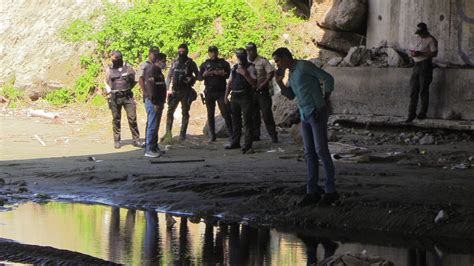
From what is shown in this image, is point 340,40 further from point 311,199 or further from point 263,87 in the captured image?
point 311,199

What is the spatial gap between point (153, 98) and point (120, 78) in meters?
2.60

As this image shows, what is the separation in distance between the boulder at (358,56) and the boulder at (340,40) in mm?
Result: 3700

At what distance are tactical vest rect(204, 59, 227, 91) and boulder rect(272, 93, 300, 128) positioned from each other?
8.64ft

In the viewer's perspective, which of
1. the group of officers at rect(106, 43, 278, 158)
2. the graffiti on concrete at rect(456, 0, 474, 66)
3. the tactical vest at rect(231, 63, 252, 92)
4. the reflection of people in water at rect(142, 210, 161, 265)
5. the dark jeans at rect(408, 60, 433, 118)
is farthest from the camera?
the graffiti on concrete at rect(456, 0, 474, 66)

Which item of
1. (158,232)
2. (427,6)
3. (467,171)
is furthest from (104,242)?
(427,6)

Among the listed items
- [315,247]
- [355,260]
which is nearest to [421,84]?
[315,247]

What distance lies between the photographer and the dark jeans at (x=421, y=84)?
18.1m

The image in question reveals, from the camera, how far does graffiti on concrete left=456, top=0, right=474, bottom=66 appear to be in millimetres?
18656

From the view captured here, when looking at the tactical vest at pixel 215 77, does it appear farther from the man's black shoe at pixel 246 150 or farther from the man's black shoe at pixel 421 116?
the man's black shoe at pixel 421 116

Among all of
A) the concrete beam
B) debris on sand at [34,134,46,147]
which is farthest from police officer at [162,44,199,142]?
the concrete beam

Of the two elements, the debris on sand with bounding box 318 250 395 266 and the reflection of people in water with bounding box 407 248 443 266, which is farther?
the reflection of people in water with bounding box 407 248 443 266

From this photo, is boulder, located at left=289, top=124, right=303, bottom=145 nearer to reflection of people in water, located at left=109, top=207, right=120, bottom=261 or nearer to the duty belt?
the duty belt

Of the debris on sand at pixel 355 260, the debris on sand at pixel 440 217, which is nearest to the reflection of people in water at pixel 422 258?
the debris on sand at pixel 355 260

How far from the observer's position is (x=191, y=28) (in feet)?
89.0
